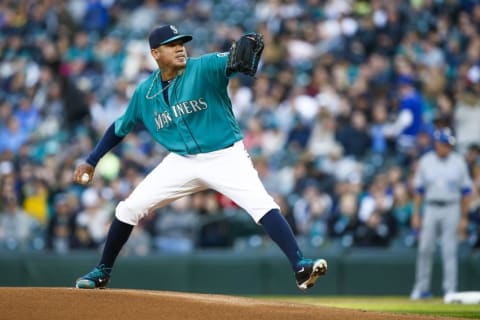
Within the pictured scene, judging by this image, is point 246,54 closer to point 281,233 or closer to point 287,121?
point 281,233

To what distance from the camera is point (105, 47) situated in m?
18.6

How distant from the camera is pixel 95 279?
8.00 m

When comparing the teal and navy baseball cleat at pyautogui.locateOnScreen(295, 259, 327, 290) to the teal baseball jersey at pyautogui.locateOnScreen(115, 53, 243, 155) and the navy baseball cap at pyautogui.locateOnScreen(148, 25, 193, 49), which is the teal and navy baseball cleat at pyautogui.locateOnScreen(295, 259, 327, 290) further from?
the navy baseball cap at pyautogui.locateOnScreen(148, 25, 193, 49)

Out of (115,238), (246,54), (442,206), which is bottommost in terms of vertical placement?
(115,238)

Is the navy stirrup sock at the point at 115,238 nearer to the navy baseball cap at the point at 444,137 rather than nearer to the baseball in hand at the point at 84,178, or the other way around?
the baseball in hand at the point at 84,178

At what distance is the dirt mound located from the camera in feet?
22.0

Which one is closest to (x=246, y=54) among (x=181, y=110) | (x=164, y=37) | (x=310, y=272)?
(x=181, y=110)

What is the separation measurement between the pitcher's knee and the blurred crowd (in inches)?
230

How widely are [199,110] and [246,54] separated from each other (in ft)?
2.28

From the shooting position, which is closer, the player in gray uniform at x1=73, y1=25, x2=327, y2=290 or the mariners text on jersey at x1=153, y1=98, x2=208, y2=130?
the player in gray uniform at x1=73, y1=25, x2=327, y2=290

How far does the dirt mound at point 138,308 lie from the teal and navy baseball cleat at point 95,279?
0.46 metres

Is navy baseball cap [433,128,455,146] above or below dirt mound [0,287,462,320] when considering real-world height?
above

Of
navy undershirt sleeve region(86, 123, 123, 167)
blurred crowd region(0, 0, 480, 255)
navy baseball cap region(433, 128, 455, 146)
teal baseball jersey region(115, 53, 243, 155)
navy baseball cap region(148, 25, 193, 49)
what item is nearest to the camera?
teal baseball jersey region(115, 53, 243, 155)

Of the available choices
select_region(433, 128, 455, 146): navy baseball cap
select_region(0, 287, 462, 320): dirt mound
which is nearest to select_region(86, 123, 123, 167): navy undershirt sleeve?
select_region(0, 287, 462, 320): dirt mound
